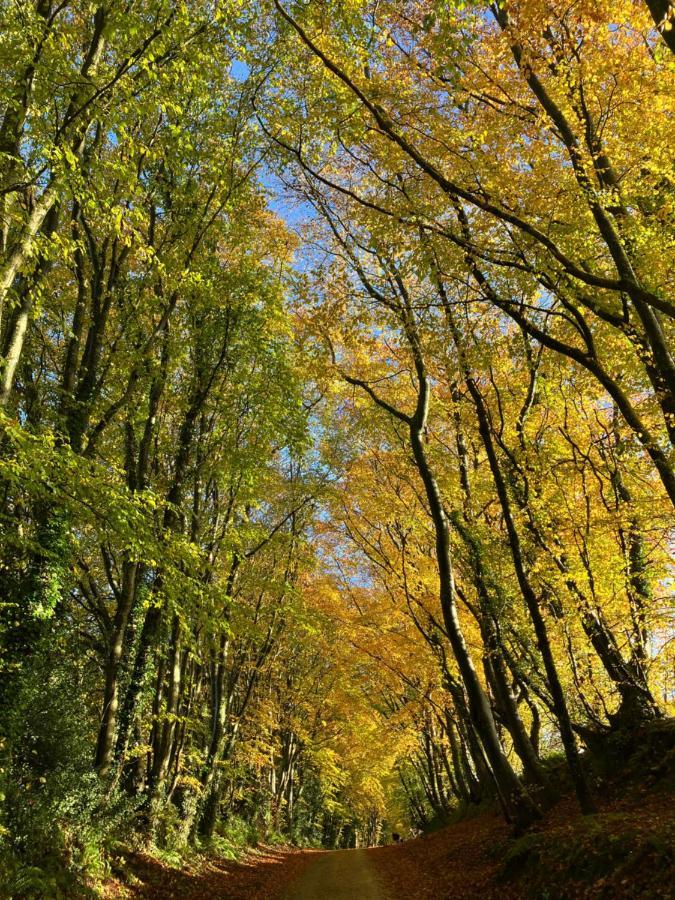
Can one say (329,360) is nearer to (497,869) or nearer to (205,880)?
(497,869)

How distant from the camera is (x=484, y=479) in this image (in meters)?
12.7

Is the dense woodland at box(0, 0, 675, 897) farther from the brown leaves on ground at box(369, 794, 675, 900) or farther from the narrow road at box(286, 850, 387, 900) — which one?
the narrow road at box(286, 850, 387, 900)

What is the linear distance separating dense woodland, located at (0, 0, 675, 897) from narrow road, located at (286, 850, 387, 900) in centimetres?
267

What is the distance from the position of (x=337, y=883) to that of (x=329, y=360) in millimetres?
11459

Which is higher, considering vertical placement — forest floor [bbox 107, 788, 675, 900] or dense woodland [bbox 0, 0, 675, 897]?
dense woodland [bbox 0, 0, 675, 897]

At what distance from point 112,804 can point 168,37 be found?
1208cm

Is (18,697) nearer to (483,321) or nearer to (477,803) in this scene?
(483,321)

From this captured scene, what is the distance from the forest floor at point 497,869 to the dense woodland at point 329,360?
0.87 m

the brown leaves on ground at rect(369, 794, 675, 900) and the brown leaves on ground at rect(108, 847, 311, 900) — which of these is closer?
the brown leaves on ground at rect(369, 794, 675, 900)

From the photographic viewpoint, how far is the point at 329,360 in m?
11.8

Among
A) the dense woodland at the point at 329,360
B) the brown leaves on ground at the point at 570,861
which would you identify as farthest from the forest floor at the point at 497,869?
the dense woodland at the point at 329,360

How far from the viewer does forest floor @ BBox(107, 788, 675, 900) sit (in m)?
5.63

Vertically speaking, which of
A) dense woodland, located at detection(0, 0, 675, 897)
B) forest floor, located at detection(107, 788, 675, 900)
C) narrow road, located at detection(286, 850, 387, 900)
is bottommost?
narrow road, located at detection(286, 850, 387, 900)

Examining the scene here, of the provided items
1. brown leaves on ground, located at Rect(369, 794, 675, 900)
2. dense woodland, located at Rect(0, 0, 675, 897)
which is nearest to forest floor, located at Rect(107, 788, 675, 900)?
brown leaves on ground, located at Rect(369, 794, 675, 900)
